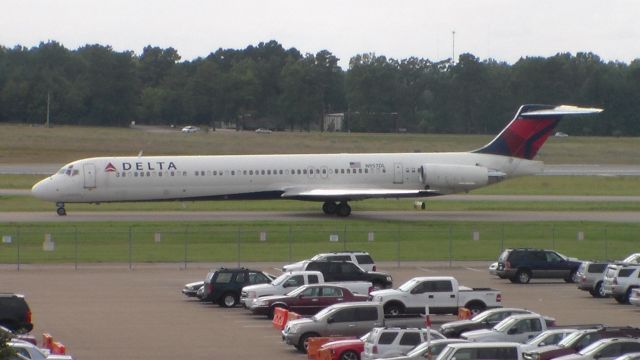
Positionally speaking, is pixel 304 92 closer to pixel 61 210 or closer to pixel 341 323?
pixel 61 210

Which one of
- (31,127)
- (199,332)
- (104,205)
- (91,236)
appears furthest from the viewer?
(31,127)

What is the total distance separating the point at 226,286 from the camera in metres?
33.7

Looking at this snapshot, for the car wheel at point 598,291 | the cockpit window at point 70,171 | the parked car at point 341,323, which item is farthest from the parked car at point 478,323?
the cockpit window at point 70,171

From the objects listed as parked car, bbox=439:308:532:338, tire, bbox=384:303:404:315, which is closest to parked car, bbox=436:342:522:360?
parked car, bbox=439:308:532:338

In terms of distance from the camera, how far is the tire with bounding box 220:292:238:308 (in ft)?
111

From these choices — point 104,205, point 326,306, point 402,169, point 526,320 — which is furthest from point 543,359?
point 104,205

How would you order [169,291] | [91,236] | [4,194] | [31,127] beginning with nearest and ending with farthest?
1. [169,291]
2. [91,236]
3. [4,194]
4. [31,127]

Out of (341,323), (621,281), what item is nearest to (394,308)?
(341,323)

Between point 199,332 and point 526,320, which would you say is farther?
point 199,332

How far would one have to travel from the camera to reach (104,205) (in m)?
66.2

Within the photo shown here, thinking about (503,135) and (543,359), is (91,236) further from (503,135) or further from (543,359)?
(543,359)

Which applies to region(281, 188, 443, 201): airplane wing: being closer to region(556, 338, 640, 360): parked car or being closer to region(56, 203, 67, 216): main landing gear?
region(56, 203, 67, 216): main landing gear

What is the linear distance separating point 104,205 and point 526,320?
1689 inches

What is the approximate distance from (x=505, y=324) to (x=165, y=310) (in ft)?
33.4
